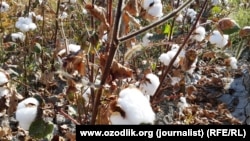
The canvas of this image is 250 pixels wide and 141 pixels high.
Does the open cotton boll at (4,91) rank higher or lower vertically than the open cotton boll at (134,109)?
higher

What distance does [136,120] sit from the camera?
2.72ft

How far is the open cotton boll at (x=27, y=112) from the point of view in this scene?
112cm

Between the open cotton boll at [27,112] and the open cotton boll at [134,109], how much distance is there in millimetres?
306

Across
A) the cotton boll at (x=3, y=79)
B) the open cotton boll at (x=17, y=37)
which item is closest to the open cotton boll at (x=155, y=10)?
the cotton boll at (x=3, y=79)

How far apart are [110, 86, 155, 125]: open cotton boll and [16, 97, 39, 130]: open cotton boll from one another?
306 mm

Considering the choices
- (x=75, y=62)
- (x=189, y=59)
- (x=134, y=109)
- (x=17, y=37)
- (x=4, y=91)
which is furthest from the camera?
(x=17, y=37)

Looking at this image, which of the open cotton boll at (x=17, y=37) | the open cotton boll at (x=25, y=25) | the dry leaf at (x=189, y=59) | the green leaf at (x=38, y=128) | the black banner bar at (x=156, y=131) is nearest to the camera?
the black banner bar at (x=156, y=131)

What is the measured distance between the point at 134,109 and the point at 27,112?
1.31 feet

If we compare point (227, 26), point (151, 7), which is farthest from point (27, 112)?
point (227, 26)

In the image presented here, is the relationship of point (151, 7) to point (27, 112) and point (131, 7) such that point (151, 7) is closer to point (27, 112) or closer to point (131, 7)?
point (131, 7)

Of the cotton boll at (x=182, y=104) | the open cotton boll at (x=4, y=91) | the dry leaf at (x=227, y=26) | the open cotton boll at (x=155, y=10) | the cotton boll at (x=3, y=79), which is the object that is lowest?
the open cotton boll at (x=4, y=91)

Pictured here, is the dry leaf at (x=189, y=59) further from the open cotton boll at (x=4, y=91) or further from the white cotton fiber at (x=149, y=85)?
the open cotton boll at (x=4, y=91)

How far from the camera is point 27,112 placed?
1.13 m

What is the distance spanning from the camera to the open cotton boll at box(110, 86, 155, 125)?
83 centimetres
